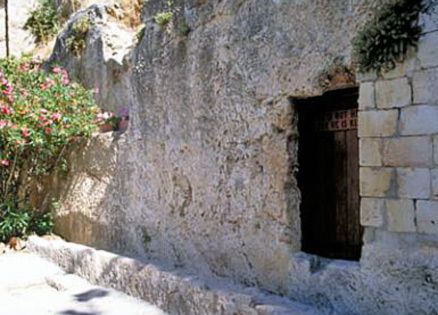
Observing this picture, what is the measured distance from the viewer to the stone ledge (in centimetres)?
375

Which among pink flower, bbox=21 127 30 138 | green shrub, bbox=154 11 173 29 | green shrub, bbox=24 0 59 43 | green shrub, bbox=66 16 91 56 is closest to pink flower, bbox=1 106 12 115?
pink flower, bbox=21 127 30 138

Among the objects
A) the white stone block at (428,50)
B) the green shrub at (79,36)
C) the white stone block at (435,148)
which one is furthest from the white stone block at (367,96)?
the green shrub at (79,36)

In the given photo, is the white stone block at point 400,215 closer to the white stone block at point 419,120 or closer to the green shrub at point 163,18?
the white stone block at point 419,120

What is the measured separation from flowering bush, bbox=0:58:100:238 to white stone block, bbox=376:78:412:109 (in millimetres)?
4698

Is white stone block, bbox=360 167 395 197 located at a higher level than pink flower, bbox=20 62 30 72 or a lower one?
lower

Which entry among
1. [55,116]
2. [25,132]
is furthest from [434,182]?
[25,132]

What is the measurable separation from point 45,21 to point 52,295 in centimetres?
916

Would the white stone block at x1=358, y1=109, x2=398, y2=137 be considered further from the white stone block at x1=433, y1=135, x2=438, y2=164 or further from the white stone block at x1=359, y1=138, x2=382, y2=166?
the white stone block at x1=433, y1=135, x2=438, y2=164

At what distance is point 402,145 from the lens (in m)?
3.24

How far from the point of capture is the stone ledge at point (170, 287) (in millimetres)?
3746

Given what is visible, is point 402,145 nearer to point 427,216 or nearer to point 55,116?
point 427,216

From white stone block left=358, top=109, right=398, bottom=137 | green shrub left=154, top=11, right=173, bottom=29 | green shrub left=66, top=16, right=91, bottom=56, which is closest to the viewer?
white stone block left=358, top=109, right=398, bottom=137

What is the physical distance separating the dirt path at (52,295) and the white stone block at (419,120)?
2.57 metres

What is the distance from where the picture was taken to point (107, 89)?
310 inches
